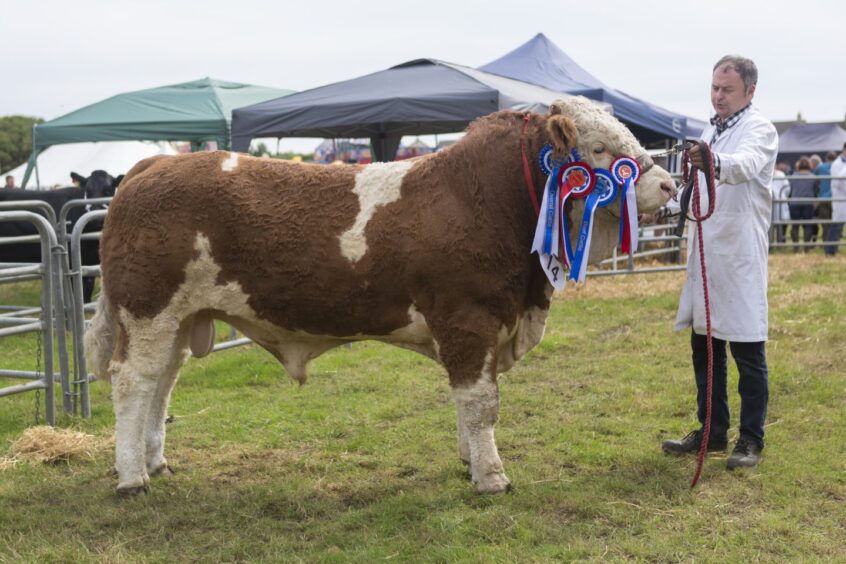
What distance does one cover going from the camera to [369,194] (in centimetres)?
401

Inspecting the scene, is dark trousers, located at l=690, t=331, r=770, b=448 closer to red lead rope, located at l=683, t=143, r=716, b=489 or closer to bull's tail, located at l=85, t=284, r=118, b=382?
red lead rope, located at l=683, t=143, r=716, b=489

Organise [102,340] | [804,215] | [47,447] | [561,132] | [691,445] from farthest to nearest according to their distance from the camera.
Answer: [804,215], [47,447], [691,445], [102,340], [561,132]

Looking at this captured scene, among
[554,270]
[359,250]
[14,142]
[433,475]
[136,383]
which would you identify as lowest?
[433,475]

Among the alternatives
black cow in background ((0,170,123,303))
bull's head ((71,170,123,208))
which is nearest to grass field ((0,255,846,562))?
black cow in background ((0,170,123,303))

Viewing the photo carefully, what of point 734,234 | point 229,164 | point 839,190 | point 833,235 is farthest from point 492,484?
point 839,190

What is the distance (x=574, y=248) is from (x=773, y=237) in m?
11.4

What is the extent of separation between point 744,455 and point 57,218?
8620mm

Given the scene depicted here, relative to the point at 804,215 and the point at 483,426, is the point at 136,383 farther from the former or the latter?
the point at 804,215

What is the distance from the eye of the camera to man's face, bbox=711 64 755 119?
166 inches

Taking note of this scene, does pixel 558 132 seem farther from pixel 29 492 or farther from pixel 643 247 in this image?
pixel 643 247

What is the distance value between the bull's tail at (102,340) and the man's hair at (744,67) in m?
3.32

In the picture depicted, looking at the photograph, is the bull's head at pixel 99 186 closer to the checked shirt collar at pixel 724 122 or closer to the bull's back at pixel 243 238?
the bull's back at pixel 243 238

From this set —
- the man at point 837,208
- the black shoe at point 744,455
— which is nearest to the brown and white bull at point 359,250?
the black shoe at point 744,455

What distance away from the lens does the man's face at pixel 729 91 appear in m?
4.21
